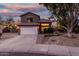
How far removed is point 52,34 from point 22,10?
562 millimetres

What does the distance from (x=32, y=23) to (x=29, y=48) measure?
37 centimetres

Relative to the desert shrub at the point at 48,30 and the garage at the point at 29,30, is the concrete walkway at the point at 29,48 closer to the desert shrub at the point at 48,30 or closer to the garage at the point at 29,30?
the garage at the point at 29,30

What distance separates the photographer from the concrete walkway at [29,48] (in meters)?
3.58

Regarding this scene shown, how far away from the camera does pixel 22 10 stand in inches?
142

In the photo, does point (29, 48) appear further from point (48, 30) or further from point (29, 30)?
point (48, 30)

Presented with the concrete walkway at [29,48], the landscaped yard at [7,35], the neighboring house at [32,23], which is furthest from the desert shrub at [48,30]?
the landscaped yard at [7,35]

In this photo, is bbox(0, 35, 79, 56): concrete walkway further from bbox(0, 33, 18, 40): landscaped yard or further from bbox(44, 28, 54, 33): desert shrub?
bbox(44, 28, 54, 33): desert shrub

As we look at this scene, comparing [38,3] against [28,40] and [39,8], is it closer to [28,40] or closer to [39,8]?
[39,8]

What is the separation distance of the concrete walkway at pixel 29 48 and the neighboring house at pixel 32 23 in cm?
10

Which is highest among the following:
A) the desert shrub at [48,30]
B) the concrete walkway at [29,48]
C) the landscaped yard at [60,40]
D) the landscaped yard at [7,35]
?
the desert shrub at [48,30]

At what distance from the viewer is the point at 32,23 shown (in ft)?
12.0

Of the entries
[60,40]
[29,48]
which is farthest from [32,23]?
[60,40]

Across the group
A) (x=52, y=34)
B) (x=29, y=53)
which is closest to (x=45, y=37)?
(x=52, y=34)

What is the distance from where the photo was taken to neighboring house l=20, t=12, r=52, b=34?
360 cm
